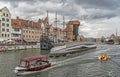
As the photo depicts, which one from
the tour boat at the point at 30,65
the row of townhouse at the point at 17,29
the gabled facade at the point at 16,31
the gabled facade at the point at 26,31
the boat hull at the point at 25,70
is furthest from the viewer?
the gabled facade at the point at 26,31

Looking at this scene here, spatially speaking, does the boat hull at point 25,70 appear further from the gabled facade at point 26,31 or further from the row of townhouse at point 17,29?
the gabled facade at point 26,31

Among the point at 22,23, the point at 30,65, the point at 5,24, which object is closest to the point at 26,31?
the point at 22,23


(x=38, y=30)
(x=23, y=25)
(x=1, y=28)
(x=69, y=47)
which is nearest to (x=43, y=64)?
(x=69, y=47)

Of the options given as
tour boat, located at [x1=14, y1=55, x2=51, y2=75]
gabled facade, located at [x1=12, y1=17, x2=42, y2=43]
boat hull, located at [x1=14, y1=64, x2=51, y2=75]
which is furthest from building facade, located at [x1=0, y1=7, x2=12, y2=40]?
boat hull, located at [x1=14, y1=64, x2=51, y2=75]

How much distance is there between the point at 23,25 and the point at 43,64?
4891 inches

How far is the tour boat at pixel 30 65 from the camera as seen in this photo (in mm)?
49850

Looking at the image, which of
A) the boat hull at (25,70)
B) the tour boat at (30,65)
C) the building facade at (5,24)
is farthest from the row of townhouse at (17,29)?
the boat hull at (25,70)

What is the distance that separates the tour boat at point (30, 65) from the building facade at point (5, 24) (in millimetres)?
96010

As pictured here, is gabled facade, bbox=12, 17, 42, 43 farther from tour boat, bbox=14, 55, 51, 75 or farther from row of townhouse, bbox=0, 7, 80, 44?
tour boat, bbox=14, 55, 51, 75

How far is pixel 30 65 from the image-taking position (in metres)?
52.2

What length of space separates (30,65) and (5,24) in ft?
344

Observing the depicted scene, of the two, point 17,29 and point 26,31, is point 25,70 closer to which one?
point 17,29

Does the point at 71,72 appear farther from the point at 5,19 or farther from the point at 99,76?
the point at 5,19

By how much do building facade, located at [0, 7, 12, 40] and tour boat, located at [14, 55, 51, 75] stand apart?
9601 centimetres
